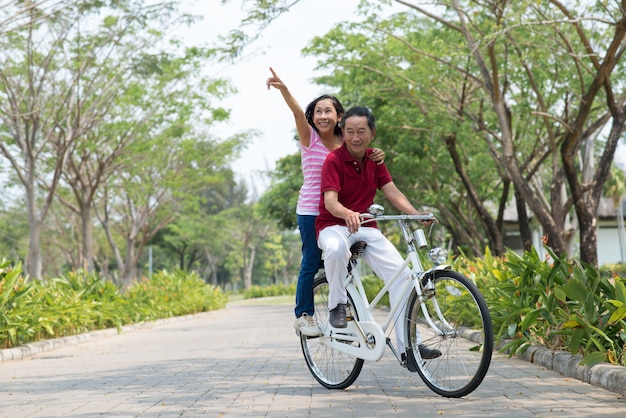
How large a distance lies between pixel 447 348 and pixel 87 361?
5.64 metres

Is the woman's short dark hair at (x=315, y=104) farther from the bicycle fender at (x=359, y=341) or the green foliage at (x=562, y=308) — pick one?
the green foliage at (x=562, y=308)

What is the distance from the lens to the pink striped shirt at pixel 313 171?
608 cm

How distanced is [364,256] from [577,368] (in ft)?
6.88

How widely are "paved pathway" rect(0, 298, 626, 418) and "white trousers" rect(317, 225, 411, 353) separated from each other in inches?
24.0

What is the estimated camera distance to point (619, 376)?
18.2 ft

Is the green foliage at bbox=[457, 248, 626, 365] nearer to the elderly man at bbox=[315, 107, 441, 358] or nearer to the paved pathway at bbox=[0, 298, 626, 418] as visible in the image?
the paved pathway at bbox=[0, 298, 626, 418]

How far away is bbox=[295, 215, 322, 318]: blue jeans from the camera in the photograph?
6113mm

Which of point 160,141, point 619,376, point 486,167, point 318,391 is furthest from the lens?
point 160,141

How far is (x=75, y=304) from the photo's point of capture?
1330 cm

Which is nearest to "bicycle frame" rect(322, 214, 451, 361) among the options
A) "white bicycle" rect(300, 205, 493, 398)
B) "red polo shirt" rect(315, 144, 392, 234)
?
"white bicycle" rect(300, 205, 493, 398)

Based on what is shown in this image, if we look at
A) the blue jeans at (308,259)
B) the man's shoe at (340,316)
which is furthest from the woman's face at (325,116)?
the man's shoe at (340,316)

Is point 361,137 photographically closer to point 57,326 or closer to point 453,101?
point 57,326

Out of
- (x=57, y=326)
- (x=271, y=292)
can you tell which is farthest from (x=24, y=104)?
(x=271, y=292)

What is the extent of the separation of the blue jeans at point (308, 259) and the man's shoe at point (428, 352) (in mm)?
1175
